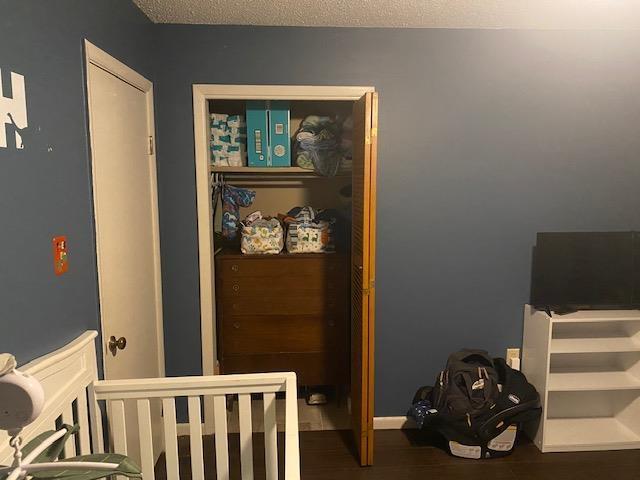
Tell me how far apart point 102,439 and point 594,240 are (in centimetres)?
258

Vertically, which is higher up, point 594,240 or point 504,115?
point 504,115

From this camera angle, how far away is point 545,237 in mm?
2588

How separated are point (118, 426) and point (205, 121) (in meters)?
1.61

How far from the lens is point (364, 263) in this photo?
93.6 inches

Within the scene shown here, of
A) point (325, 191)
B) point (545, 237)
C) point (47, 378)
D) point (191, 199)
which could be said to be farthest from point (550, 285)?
point (47, 378)

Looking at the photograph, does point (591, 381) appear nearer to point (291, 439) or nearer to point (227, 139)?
point (291, 439)

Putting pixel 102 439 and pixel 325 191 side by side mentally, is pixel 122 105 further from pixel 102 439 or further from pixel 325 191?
pixel 325 191

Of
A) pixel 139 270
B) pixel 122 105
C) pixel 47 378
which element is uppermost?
pixel 122 105

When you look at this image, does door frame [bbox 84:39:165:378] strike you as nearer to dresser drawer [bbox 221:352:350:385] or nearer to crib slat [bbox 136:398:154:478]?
crib slat [bbox 136:398:154:478]

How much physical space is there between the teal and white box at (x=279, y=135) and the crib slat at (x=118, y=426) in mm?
1631

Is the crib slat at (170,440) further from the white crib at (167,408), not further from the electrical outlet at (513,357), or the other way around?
the electrical outlet at (513,357)

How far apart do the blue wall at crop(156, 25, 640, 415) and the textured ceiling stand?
0.24 feet

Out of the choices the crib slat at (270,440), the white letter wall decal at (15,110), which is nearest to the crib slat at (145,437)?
the crib slat at (270,440)

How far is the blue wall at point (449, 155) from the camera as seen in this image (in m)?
2.56
